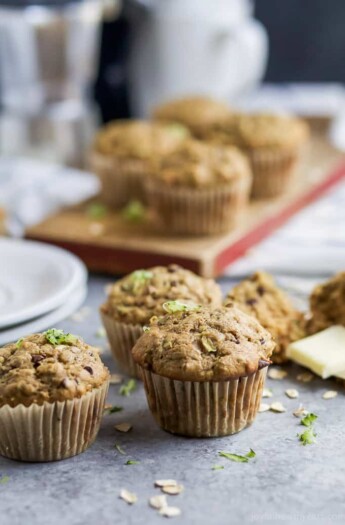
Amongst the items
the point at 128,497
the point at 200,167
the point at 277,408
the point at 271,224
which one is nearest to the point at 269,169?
the point at 271,224

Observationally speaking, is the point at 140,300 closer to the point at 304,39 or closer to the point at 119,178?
the point at 119,178

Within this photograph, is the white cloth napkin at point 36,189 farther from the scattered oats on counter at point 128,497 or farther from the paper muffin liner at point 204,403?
the scattered oats on counter at point 128,497

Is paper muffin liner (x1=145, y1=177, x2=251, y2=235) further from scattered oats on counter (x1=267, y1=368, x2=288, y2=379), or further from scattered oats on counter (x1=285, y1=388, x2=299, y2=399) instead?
scattered oats on counter (x1=285, y1=388, x2=299, y2=399)

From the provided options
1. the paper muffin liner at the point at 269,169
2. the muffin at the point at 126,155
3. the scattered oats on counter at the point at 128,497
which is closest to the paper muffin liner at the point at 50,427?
the scattered oats on counter at the point at 128,497

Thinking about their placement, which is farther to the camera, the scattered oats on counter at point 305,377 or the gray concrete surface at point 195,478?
the scattered oats on counter at point 305,377

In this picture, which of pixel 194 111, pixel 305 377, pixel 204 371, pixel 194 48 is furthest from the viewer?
pixel 194 48

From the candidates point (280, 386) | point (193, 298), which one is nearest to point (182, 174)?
point (193, 298)
